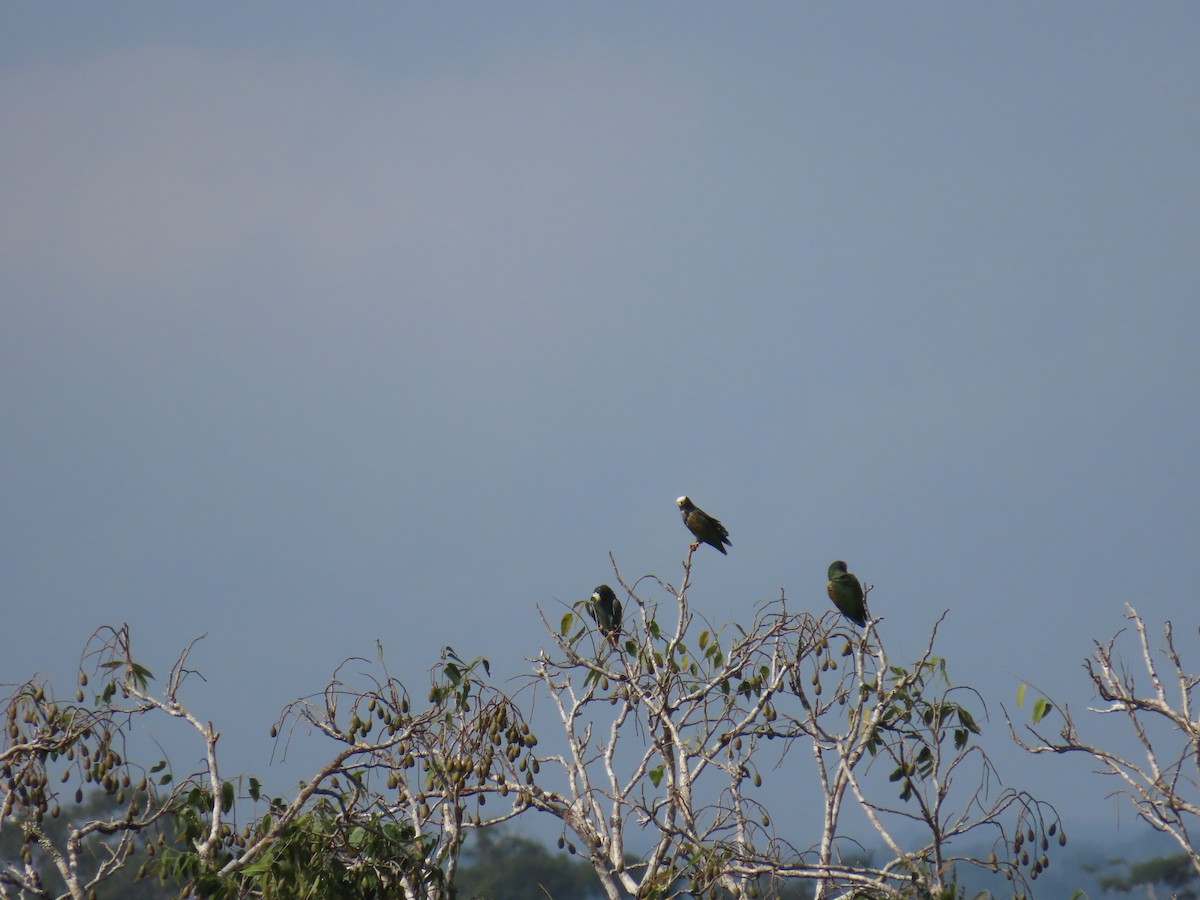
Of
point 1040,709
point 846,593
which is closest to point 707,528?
point 846,593

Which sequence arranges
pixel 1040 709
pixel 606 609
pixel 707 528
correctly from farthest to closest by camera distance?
1. pixel 707 528
2. pixel 606 609
3. pixel 1040 709

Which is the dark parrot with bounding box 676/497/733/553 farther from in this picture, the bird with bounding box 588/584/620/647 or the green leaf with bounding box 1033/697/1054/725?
the green leaf with bounding box 1033/697/1054/725

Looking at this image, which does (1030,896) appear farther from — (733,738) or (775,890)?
(733,738)

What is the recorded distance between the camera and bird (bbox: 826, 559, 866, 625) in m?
8.35

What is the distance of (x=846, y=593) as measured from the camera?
27.5ft

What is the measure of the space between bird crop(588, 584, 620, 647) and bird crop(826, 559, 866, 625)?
141cm

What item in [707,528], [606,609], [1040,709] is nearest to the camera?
[1040,709]

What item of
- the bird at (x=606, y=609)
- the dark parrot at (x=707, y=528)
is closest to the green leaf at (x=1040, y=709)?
the bird at (x=606, y=609)

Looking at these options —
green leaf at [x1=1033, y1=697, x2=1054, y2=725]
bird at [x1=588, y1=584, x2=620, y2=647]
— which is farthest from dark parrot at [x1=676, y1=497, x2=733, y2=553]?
green leaf at [x1=1033, y1=697, x2=1054, y2=725]

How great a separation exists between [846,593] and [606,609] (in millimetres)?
1560

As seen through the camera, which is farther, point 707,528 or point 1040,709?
point 707,528

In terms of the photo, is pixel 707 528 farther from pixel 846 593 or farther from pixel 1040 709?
pixel 1040 709

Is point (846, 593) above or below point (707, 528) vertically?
below

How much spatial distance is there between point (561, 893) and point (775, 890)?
20.3 m
